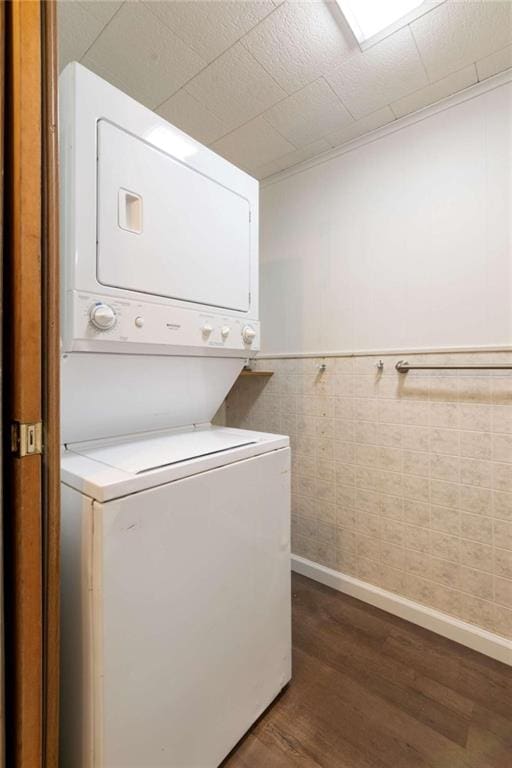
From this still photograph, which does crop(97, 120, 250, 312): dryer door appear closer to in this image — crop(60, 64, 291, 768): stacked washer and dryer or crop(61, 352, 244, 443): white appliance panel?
crop(60, 64, 291, 768): stacked washer and dryer

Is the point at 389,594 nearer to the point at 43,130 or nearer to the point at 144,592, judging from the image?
the point at 144,592

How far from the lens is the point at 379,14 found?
1.29m

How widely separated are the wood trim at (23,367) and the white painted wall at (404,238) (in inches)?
64.4

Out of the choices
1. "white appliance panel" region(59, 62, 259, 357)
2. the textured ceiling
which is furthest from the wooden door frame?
the textured ceiling

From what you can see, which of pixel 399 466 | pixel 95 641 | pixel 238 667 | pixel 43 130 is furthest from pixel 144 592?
pixel 399 466

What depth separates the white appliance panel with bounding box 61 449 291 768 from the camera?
0.83 metres

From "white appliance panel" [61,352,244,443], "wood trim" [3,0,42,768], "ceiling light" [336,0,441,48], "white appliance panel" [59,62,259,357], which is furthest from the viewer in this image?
"ceiling light" [336,0,441,48]

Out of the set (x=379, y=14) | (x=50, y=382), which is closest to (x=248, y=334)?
(x=50, y=382)

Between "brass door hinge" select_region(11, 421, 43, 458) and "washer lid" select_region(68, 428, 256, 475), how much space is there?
0.24m

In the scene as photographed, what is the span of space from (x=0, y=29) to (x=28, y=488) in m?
0.90

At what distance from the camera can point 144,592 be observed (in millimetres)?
899

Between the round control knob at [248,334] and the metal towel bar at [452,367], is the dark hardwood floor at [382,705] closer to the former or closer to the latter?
the metal towel bar at [452,367]

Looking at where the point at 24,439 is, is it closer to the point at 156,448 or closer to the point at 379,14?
the point at 156,448

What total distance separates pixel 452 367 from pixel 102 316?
1463mm
